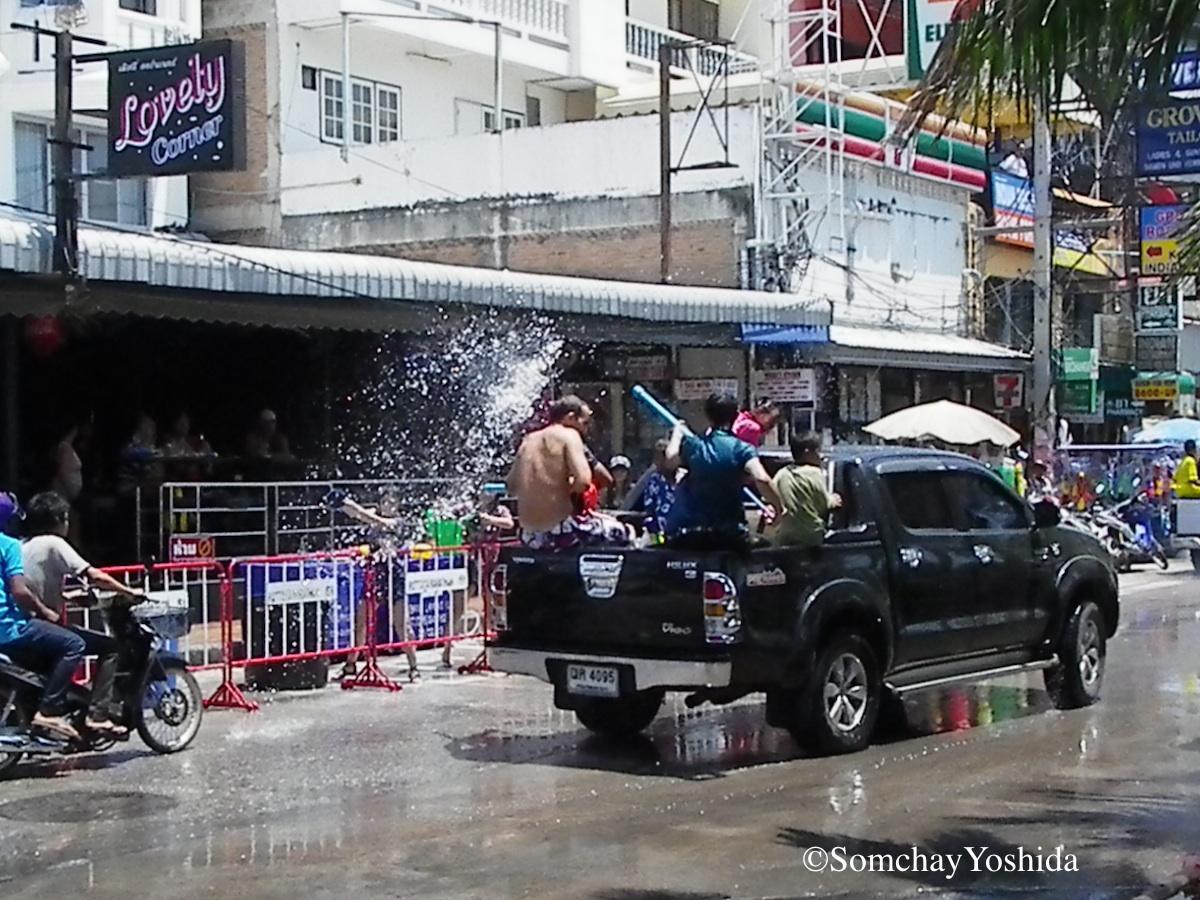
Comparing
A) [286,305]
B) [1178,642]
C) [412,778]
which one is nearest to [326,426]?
[286,305]

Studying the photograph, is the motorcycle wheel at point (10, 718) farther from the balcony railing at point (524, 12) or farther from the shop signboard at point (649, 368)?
the balcony railing at point (524, 12)

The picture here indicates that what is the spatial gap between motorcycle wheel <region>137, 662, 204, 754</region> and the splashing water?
28.9ft

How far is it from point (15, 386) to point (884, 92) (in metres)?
19.5

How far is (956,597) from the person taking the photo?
11.6 meters

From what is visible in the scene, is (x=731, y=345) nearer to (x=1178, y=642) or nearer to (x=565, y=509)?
(x=1178, y=642)

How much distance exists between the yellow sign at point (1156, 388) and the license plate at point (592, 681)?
26.6 metres

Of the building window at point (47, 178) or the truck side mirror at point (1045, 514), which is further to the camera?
the building window at point (47, 178)

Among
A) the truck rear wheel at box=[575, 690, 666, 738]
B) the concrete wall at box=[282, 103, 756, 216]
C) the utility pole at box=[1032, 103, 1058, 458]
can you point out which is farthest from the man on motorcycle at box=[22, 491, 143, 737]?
the utility pole at box=[1032, 103, 1058, 458]

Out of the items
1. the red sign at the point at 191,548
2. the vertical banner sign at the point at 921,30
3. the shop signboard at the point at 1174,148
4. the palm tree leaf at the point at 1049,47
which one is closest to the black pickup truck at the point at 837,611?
the palm tree leaf at the point at 1049,47

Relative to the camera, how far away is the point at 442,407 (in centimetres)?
2180

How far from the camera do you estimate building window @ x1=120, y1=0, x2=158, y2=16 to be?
25234mm

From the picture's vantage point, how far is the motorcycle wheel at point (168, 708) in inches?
427

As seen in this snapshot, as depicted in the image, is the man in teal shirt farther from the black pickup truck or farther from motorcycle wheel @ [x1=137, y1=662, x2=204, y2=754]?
motorcycle wheel @ [x1=137, y1=662, x2=204, y2=754]

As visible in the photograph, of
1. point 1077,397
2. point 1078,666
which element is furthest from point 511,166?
point 1078,666
